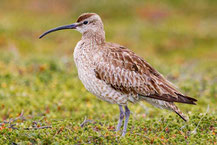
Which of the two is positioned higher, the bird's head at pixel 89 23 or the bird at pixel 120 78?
the bird's head at pixel 89 23

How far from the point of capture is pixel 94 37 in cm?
753

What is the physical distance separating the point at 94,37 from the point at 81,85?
13.7 ft

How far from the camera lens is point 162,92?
23.3ft

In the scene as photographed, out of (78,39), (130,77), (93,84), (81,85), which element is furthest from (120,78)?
(78,39)

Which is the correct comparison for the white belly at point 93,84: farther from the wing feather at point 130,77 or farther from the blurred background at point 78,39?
the blurred background at point 78,39

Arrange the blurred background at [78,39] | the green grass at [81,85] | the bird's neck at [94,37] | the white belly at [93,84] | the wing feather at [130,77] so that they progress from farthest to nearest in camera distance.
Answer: the blurred background at [78,39]
the bird's neck at [94,37]
the wing feather at [130,77]
the white belly at [93,84]
the green grass at [81,85]

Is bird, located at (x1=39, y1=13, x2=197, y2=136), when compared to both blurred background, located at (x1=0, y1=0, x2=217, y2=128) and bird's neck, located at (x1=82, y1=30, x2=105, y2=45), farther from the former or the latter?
blurred background, located at (x1=0, y1=0, x2=217, y2=128)

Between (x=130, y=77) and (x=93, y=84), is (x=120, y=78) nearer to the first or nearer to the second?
(x=130, y=77)

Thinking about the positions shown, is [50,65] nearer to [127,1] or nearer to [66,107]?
[66,107]

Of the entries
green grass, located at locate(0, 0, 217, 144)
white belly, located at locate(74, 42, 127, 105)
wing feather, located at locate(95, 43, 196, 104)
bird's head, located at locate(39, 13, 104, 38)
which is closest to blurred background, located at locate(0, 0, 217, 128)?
green grass, located at locate(0, 0, 217, 144)

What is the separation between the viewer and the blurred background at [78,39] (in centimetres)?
1002

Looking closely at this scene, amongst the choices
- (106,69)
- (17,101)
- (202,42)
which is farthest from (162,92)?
(202,42)

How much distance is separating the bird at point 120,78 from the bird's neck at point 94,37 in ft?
0.08

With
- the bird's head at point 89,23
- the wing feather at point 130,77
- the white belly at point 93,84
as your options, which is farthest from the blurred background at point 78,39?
the bird's head at point 89,23
